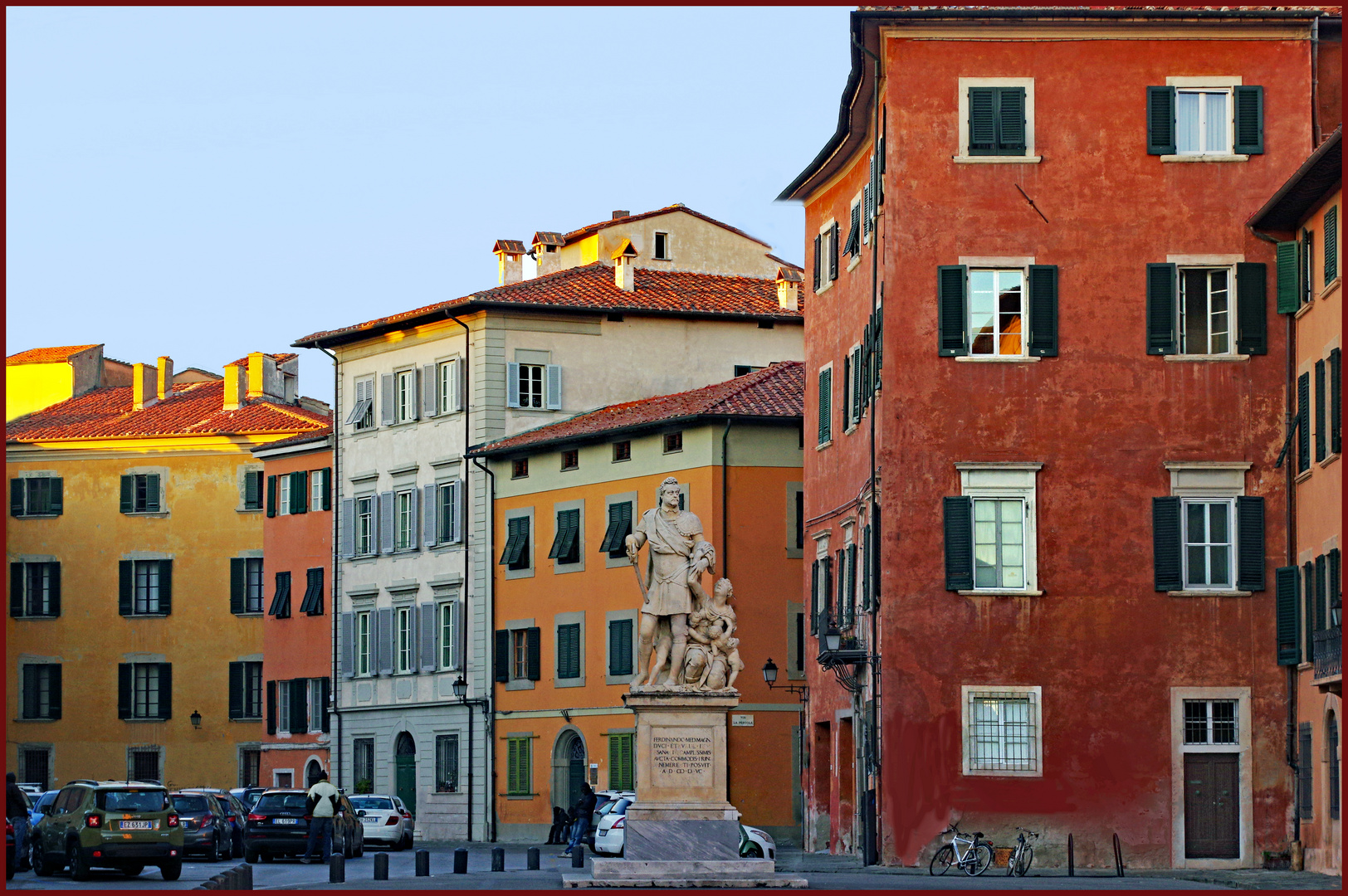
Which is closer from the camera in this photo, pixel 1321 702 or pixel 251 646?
pixel 1321 702

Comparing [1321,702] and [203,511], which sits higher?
[203,511]

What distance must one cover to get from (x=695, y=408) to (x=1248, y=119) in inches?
807

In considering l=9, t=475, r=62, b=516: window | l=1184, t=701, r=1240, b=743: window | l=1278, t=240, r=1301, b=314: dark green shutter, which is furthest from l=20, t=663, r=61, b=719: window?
l=1278, t=240, r=1301, b=314: dark green shutter

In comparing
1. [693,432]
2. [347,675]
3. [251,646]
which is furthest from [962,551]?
[251,646]

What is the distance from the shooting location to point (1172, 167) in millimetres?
40500

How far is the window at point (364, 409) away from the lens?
71438 millimetres

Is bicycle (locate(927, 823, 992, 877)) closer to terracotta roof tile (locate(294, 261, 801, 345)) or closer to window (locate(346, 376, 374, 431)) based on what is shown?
terracotta roof tile (locate(294, 261, 801, 345))

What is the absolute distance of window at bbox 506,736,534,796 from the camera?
6331 cm

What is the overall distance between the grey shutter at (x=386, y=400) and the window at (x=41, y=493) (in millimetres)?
16183

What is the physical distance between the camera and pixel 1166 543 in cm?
4006

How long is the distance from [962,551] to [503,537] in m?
27.2

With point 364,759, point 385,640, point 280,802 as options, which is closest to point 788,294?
point 385,640

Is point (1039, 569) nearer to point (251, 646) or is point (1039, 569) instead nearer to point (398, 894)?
point (398, 894)

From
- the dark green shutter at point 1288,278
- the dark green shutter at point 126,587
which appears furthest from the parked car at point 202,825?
the dark green shutter at point 126,587
